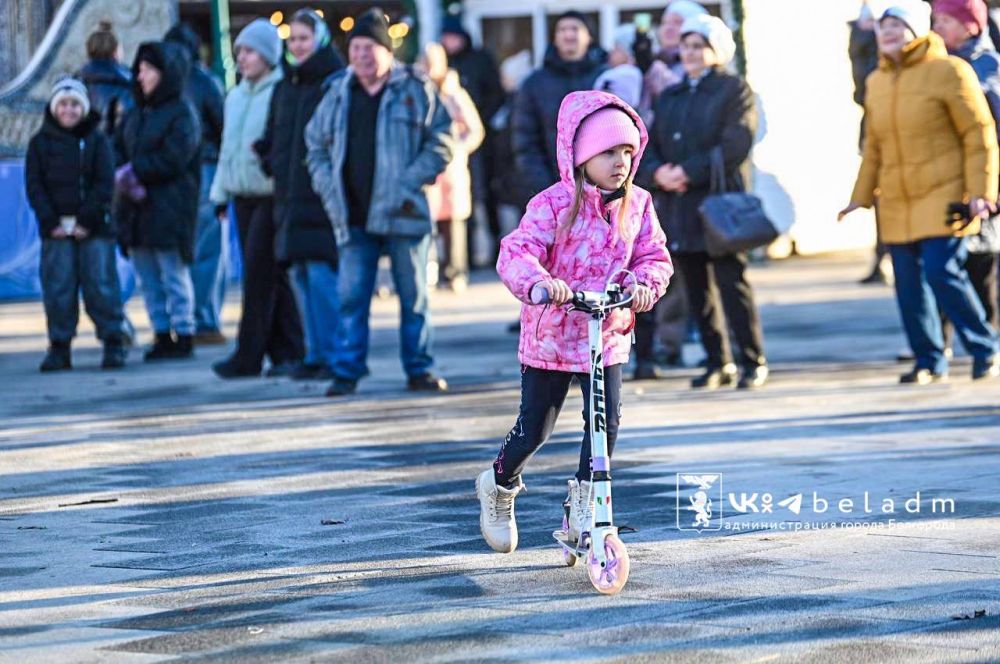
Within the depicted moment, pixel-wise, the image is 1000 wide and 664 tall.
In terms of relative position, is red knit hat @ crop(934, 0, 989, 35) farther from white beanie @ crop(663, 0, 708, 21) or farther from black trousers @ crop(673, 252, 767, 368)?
black trousers @ crop(673, 252, 767, 368)

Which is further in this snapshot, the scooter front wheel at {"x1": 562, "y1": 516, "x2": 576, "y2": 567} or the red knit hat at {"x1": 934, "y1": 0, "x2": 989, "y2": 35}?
the red knit hat at {"x1": 934, "y1": 0, "x2": 989, "y2": 35}

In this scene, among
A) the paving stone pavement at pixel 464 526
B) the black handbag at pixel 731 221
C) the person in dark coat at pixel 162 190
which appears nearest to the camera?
the paving stone pavement at pixel 464 526

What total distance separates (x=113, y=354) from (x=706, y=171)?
4.65 meters

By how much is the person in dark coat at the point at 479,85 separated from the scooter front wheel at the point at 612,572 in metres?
15.4

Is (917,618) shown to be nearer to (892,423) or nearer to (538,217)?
(538,217)

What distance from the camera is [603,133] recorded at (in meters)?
6.86

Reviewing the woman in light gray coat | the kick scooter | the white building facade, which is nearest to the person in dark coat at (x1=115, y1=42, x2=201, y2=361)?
the woman in light gray coat

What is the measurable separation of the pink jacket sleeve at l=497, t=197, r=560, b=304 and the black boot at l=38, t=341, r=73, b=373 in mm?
8230

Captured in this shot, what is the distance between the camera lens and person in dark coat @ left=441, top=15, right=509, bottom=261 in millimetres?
21562

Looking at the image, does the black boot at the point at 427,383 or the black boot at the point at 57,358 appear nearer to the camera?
the black boot at the point at 427,383

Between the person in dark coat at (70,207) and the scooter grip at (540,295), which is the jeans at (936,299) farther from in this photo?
the scooter grip at (540,295)

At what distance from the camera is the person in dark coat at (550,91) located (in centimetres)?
1380

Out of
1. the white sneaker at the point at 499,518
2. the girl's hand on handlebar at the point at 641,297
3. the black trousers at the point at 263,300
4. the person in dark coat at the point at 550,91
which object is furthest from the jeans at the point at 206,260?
the girl's hand on handlebar at the point at 641,297

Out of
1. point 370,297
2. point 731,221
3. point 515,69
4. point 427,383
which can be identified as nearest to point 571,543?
point 731,221
